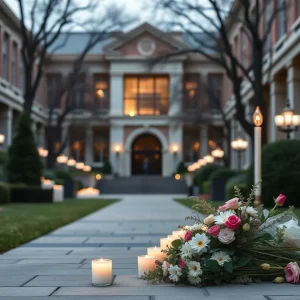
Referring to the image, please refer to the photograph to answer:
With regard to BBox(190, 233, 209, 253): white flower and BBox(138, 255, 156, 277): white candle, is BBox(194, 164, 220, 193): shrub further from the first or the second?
BBox(190, 233, 209, 253): white flower

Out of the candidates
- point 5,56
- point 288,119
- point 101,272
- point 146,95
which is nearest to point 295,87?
point 288,119

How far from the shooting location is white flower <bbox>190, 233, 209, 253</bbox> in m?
5.62

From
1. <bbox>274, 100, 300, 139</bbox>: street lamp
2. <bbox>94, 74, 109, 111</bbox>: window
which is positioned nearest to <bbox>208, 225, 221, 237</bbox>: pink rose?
<bbox>274, 100, 300, 139</bbox>: street lamp

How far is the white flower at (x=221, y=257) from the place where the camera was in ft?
18.2

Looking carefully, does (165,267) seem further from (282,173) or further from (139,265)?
(282,173)

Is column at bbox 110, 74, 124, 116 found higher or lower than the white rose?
higher

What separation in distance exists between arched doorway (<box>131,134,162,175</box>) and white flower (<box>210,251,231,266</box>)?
176ft

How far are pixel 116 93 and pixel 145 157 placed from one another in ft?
24.4

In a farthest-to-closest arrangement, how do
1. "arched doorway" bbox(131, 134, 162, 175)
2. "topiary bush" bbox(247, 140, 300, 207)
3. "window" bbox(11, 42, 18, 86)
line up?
"arched doorway" bbox(131, 134, 162, 175), "window" bbox(11, 42, 18, 86), "topiary bush" bbox(247, 140, 300, 207)

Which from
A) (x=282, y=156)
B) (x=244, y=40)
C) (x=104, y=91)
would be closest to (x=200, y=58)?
(x=104, y=91)

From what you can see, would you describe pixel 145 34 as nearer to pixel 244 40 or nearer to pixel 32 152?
pixel 244 40

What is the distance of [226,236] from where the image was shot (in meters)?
5.63

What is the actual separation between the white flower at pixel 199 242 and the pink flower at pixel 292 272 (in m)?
0.87

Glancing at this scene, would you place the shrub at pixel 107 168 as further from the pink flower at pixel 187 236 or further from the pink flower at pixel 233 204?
the pink flower at pixel 233 204
